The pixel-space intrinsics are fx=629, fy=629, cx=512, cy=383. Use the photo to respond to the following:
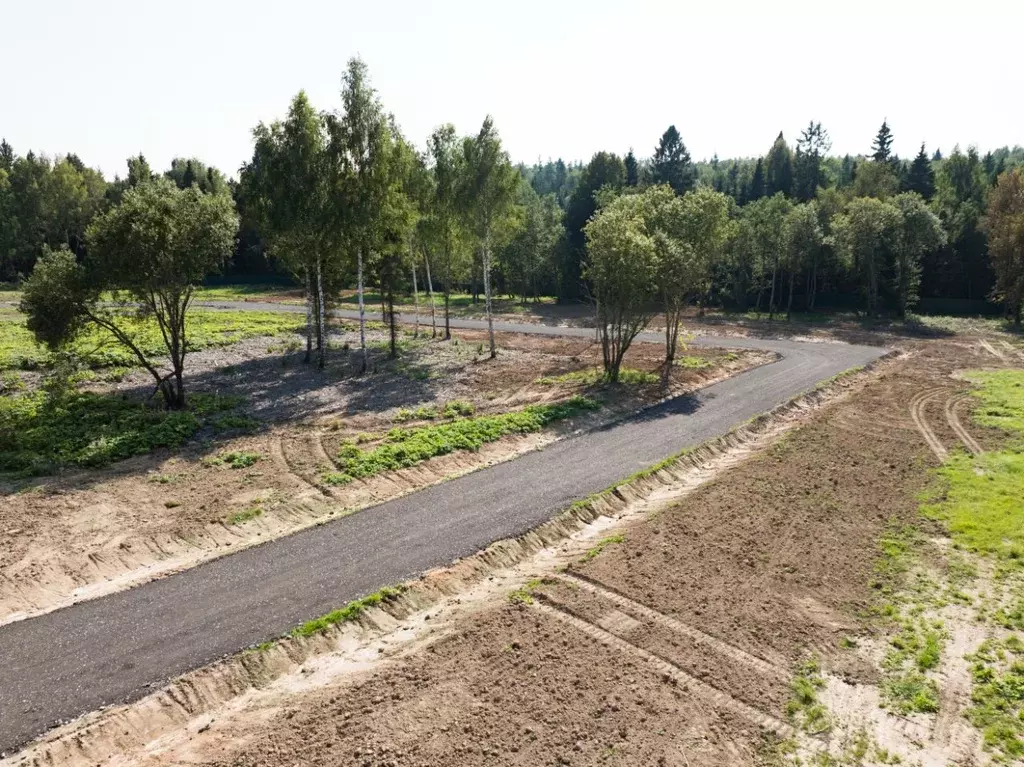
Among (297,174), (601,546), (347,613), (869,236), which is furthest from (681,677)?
(869,236)

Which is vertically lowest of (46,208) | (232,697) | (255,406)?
(232,697)

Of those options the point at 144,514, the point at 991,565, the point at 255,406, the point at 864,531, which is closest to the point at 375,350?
the point at 255,406

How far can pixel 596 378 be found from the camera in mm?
37375

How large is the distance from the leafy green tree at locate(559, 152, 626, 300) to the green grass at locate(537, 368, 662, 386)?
38.0 m

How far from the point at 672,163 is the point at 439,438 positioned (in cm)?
8661

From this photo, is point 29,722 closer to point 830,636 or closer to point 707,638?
point 707,638

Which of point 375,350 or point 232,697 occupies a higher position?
point 375,350

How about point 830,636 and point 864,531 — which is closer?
point 830,636

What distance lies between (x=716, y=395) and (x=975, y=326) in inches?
1628

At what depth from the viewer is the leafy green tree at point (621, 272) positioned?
110ft

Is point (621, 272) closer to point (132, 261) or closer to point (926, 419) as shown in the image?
point (926, 419)

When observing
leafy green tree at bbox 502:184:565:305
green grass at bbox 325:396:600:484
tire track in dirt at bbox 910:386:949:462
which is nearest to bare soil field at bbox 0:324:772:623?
green grass at bbox 325:396:600:484

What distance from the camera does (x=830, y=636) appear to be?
1395 cm

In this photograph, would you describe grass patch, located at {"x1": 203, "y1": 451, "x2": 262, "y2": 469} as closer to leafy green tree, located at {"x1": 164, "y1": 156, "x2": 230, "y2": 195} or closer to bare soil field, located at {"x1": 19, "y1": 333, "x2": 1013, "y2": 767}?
bare soil field, located at {"x1": 19, "y1": 333, "x2": 1013, "y2": 767}
